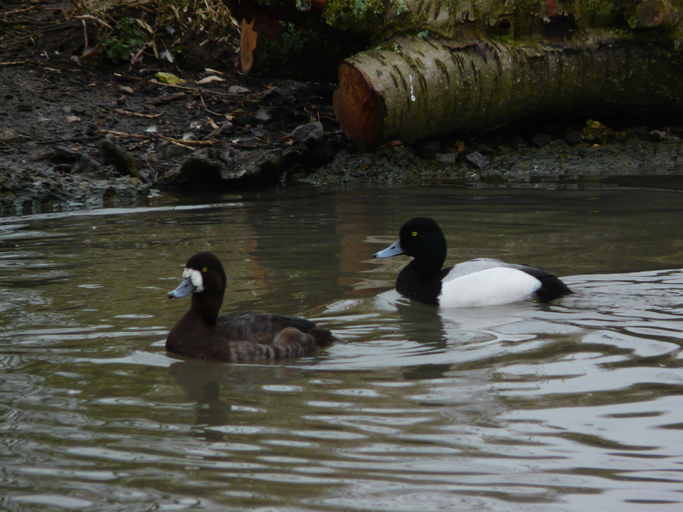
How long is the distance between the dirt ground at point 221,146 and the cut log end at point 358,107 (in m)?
0.42

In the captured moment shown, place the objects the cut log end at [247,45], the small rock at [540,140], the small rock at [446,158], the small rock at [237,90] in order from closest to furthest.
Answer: the small rock at [446,158]
the small rock at [540,140]
the cut log end at [247,45]
the small rock at [237,90]

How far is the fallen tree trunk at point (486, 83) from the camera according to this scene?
38.7ft

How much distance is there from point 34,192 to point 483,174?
17.0ft

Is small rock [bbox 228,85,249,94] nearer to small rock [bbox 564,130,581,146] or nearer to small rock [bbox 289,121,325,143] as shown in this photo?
small rock [bbox 289,121,325,143]

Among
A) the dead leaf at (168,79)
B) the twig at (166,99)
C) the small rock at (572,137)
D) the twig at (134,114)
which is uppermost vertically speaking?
the dead leaf at (168,79)

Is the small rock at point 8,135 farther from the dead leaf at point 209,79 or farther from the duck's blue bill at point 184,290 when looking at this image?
the duck's blue bill at point 184,290

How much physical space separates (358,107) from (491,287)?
494 cm

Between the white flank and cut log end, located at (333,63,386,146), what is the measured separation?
454 centimetres

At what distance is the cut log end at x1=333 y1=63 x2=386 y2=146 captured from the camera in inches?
461

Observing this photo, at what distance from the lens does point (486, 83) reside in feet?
40.6

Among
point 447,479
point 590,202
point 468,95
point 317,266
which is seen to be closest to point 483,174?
point 468,95

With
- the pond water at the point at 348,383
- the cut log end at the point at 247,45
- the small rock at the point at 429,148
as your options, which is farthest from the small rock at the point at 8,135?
the small rock at the point at 429,148

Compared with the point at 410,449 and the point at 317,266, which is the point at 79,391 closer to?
the point at 410,449

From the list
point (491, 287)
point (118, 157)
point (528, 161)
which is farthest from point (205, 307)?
point (528, 161)
